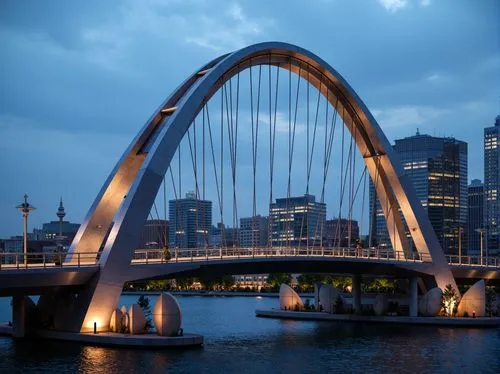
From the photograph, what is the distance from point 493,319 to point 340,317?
12.8 metres

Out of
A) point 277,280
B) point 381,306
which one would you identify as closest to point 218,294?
point 277,280

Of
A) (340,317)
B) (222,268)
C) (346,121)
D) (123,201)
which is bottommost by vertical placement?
(340,317)

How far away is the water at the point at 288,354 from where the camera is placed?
3925 cm

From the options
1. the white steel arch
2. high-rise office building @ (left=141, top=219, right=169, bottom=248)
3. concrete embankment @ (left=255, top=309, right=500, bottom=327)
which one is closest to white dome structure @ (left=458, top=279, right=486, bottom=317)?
concrete embankment @ (left=255, top=309, right=500, bottom=327)

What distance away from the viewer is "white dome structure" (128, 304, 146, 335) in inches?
1809

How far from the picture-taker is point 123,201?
49125mm

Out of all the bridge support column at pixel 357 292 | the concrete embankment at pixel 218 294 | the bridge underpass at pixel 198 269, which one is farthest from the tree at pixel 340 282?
the bridge underpass at pixel 198 269

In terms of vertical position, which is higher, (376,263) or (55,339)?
(376,263)

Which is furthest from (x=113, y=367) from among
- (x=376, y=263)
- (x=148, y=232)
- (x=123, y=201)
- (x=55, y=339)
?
(x=148, y=232)

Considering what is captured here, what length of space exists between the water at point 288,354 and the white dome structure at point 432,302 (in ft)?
23.5

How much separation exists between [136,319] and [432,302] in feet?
97.4

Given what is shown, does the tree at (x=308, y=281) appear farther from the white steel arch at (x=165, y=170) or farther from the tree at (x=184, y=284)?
the white steel arch at (x=165, y=170)

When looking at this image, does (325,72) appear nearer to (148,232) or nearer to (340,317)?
(340,317)

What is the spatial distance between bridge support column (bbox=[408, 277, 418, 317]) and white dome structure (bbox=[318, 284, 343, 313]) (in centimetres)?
739
